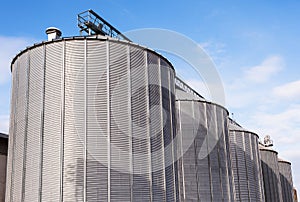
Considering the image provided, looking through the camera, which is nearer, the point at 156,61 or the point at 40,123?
the point at 40,123

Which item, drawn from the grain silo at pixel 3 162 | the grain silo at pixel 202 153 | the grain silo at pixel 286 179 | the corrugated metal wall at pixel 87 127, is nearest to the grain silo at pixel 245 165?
the grain silo at pixel 202 153

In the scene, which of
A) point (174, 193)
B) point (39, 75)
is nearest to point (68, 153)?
point (39, 75)

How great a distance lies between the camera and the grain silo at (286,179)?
58688 mm

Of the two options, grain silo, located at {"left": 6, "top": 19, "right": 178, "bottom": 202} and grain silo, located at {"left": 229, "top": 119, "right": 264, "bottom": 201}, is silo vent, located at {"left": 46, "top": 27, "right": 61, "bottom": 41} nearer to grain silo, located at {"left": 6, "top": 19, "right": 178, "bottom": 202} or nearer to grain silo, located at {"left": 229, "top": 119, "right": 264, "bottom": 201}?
grain silo, located at {"left": 6, "top": 19, "right": 178, "bottom": 202}

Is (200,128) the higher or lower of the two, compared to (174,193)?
higher

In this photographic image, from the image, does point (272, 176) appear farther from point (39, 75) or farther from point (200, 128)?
point (39, 75)

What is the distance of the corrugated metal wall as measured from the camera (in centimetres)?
2062

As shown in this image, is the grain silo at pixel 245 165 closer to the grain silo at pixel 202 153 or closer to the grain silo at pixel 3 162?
the grain silo at pixel 202 153

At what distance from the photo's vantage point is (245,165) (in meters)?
40.8

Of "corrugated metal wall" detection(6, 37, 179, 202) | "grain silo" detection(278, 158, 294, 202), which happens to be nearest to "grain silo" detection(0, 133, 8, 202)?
"corrugated metal wall" detection(6, 37, 179, 202)

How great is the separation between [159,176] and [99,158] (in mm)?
3853

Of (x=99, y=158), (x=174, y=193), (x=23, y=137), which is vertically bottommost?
(x=174, y=193)

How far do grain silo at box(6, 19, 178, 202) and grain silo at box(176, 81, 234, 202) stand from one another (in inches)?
316

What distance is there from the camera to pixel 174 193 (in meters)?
23.8
